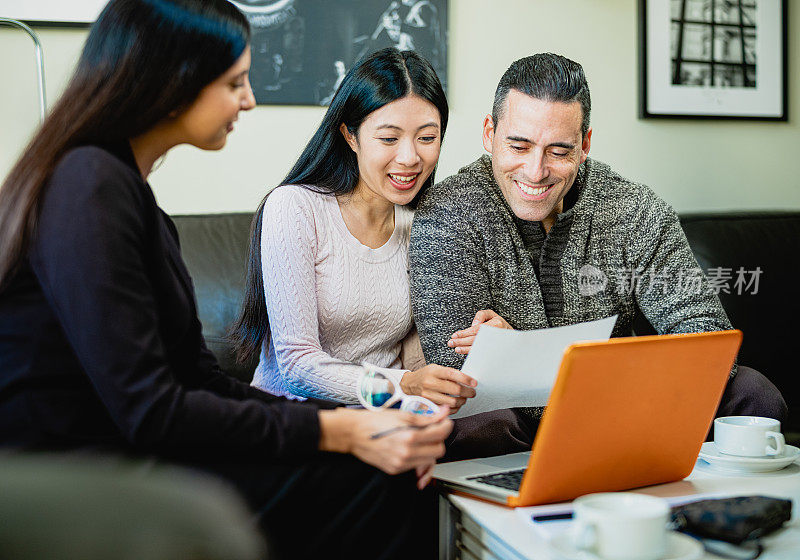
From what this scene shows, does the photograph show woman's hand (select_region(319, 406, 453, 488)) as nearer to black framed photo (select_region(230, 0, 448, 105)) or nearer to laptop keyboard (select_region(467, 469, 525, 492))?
laptop keyboard (select_region(467, 469, 525, 492))

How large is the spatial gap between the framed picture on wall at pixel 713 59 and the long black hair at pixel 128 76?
6.23ft

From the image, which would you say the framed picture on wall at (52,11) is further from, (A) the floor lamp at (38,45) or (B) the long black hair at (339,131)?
(B) the long black hair at (339,131)

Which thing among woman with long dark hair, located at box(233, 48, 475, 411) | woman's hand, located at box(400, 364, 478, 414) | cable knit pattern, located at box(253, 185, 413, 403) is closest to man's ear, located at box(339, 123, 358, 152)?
woman with long dark hair, located at box(233, 48, 475, 411)

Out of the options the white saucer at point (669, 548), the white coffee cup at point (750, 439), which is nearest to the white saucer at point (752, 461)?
the white coffee cup at point (750, 439)

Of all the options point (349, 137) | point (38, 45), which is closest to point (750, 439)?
point (349, 137)

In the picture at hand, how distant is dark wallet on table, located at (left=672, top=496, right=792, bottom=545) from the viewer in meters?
0.91

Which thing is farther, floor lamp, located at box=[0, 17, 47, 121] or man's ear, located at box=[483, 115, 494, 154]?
floor lamp, located at box=[0, 17, 47, 121]

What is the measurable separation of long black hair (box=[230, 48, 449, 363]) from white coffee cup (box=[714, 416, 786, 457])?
85 centimetres

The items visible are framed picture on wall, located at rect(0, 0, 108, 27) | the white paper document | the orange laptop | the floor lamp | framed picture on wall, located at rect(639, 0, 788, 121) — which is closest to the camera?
the orange laptop

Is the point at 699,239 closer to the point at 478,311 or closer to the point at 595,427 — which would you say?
the point at 478,311

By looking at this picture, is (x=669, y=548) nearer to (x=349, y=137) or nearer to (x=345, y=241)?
(x=345, y=241)

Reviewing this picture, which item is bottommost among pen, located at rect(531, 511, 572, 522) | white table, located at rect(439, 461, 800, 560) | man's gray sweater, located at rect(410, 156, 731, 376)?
white table, located at rect(439, 461, 800, 560)

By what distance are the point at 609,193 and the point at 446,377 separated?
691mm

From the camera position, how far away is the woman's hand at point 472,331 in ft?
4.75
